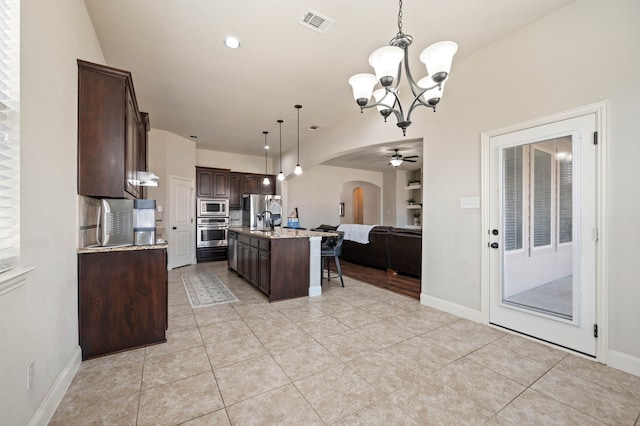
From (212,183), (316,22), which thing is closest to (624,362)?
(316,22)

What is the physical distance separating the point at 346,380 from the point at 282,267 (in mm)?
2026

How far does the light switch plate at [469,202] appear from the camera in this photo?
3125mm

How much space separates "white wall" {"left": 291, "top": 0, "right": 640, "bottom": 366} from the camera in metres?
2.13

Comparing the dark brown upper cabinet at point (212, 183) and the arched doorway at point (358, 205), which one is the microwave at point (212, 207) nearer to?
the dark brown upper cabinet at point (212, 183)

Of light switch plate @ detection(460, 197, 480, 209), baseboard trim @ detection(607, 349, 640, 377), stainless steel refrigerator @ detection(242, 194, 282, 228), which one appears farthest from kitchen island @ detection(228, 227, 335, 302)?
baseboard trim @ detection(607, 349, 640, 377)

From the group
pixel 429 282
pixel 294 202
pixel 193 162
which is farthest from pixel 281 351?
pixel 294 202

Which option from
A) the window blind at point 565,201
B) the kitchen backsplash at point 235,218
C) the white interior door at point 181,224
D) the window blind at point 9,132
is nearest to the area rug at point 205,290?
the white interior door at point 181,224

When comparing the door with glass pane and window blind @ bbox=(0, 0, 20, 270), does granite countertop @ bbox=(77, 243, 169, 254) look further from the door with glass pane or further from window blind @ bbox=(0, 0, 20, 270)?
the door with glass pane

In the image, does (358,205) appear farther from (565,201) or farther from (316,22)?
(316,22)

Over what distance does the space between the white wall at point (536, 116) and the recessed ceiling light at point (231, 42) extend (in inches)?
93.1

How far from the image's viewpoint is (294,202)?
27.7 ft

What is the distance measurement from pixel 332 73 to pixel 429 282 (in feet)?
9.89

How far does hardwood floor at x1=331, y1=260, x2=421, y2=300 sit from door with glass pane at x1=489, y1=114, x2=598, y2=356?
1376mm

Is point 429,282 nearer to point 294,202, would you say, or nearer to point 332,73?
point 332,73
